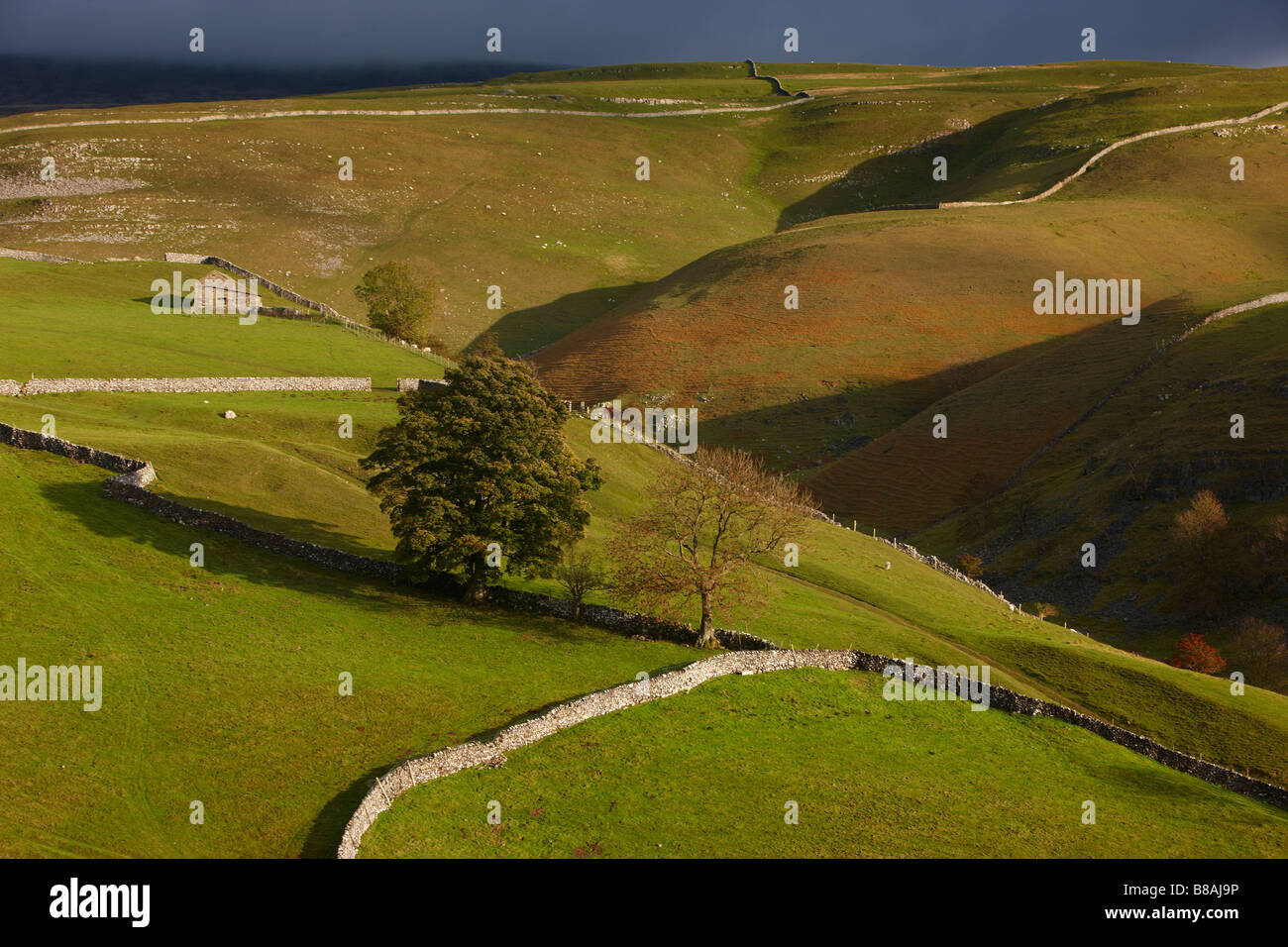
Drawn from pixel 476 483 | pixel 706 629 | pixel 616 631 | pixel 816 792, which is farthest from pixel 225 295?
pixel 816 792

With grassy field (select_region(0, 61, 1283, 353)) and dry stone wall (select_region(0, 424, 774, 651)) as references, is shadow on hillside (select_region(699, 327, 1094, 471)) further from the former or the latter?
dry stone wall (select_region(0, 424, 774, 651))

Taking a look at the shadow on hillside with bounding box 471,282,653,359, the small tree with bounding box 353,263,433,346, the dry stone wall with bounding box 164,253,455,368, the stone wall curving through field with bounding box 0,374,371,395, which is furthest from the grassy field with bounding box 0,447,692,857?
the shadow on hillside with bounding box 471,282,653,359

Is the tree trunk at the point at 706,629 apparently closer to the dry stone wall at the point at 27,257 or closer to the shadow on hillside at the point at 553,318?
the dry stone wall at the point at 27,257

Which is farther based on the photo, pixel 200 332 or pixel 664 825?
pixel 200 332

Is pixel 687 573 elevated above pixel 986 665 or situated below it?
above

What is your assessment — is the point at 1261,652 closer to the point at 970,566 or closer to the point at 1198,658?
the point at 1198,658

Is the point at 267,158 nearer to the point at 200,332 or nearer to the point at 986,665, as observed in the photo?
the point at 200,332
